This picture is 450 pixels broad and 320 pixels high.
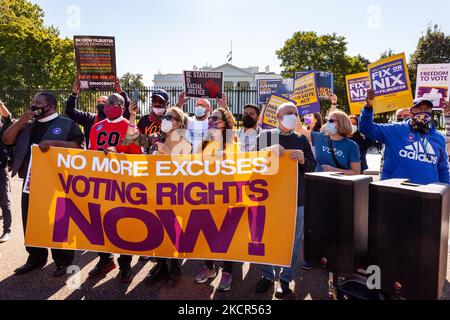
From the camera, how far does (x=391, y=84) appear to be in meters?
4.88

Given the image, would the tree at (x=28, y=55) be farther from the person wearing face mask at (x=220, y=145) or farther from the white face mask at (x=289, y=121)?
the white face mask at (x=289, y=121)

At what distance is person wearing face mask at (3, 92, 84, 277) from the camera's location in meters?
3.83

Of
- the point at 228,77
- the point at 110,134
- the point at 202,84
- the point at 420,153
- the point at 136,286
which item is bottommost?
the point at 136,286

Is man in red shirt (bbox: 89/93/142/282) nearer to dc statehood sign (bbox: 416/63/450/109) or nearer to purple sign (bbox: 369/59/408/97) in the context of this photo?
purple sign (bbox: 369/59/408/97)

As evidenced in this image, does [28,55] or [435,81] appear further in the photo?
[28,55]

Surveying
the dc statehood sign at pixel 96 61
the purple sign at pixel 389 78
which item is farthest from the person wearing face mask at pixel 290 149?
the dc statehood sign at pixel 96 61

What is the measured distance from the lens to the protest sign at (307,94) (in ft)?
22.8

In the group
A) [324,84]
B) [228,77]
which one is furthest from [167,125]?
[228,77]

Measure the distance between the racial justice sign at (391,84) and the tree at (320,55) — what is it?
35514 millimetres

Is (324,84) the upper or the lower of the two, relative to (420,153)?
upper

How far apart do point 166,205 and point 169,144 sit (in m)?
0.72

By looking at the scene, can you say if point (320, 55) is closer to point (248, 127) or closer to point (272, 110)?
point (272, 110)

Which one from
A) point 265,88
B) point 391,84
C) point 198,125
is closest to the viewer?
point 391,84

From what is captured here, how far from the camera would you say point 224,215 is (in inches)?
135
